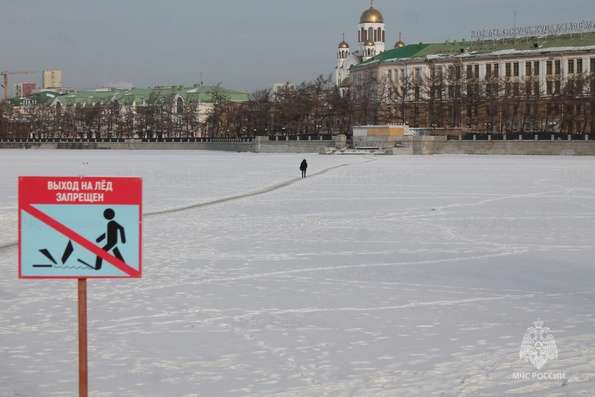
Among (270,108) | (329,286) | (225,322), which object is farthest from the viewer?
(270,108)

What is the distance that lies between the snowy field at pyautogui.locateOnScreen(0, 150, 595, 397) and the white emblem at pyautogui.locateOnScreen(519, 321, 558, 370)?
4.1 inches

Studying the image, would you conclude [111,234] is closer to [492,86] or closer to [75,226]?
[75,226]

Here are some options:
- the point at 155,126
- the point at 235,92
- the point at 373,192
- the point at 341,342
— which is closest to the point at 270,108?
the point at 155,126

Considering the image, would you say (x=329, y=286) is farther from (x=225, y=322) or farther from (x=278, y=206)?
(x=278, y=206)

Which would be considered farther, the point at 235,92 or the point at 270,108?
the point at 235,92

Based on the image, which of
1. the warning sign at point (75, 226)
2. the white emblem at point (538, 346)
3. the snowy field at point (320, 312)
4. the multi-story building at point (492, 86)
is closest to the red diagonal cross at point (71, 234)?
the warning sign at point (75, 226)

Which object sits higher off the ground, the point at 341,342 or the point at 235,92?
the point at 235,92

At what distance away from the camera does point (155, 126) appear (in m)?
153

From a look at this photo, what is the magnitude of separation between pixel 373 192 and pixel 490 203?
18.7 ft

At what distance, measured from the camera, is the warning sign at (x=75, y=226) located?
534 centimetres

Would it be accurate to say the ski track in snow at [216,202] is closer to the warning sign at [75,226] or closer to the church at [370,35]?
the warning sign at [75,226]

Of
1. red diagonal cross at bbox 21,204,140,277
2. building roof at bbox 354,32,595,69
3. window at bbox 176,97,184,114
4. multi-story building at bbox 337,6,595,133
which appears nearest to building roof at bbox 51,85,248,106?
window at bbox 176,97,184,114

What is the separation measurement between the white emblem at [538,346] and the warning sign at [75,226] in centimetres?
413

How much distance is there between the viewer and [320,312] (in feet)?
34.4
